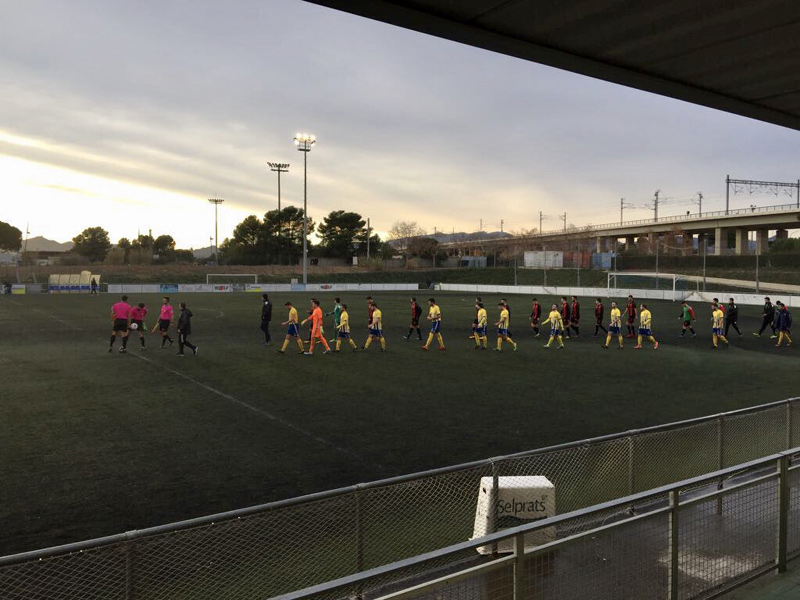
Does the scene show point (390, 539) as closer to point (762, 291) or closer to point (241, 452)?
point (241, 452)

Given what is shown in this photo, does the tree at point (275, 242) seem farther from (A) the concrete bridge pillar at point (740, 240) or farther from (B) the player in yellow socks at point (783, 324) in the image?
(B) the player in yellow socks at point (783, 324)

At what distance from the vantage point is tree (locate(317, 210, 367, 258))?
97.9 meters

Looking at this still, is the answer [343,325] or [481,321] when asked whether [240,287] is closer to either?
[343,325]

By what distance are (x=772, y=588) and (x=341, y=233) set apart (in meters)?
95.2

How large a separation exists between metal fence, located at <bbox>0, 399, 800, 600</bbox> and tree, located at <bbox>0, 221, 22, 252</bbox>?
162440mm

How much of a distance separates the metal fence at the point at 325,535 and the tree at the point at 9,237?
533 feet

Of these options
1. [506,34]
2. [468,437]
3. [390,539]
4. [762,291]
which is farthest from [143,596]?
[762,291]

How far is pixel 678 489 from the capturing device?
396 cm

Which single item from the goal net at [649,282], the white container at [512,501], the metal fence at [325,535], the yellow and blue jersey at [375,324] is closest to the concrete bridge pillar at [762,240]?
the goal net at [649,282]

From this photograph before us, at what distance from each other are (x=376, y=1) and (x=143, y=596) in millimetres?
4975

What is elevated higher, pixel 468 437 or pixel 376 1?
pixel 376 1

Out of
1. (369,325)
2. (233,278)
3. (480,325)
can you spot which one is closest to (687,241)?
(233,278)

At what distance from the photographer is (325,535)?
5.27 m

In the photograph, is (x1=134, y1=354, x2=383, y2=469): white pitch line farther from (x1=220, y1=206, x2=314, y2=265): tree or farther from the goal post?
(x1=220, y1=206, x2=314, y2=265): tree
